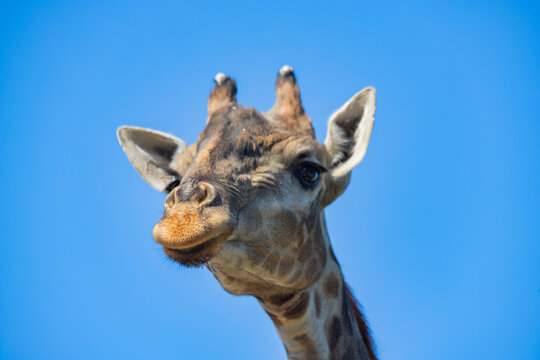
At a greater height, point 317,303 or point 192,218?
point 192,218

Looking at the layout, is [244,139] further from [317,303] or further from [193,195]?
[317,303]

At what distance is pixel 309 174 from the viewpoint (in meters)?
4.85

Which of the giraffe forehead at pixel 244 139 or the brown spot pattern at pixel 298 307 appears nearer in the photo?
the giraffe forehead at pixel 244 139

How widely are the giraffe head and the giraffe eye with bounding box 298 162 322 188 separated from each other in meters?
0.01

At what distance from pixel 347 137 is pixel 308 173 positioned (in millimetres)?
1032

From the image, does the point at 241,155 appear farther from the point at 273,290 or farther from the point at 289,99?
the point at 289,99

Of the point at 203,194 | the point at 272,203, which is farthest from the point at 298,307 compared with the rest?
the point at 203,194

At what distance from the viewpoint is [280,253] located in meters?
4.43

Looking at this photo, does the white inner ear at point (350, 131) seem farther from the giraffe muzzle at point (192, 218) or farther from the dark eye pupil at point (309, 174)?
the giraffe muzzle at point (192, 218)

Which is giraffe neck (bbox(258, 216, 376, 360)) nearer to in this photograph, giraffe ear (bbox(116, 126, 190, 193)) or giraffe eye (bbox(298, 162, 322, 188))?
giraffe eye (bbox(298, 162, 322, 188))

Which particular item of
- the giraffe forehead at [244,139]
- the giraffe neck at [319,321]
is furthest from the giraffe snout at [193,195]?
the giraffe neck at [319,321]

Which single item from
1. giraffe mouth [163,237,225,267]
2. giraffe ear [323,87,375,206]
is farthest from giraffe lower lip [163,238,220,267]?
giraffe ear [323,87,375,206]

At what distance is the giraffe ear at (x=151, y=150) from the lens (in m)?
5.79

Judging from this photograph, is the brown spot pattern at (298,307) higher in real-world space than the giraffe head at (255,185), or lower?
lower
